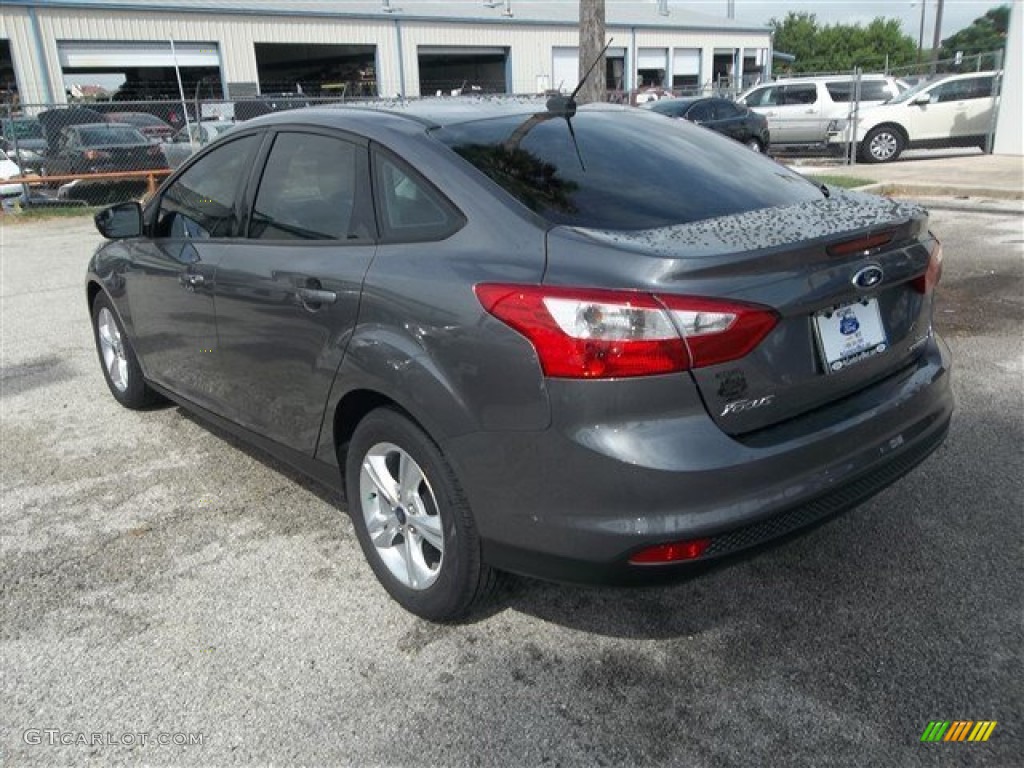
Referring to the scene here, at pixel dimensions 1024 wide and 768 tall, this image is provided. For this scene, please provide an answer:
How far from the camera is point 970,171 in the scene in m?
14.7

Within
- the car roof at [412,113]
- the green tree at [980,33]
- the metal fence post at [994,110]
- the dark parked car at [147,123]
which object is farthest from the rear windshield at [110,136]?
the green tree at [980,33]

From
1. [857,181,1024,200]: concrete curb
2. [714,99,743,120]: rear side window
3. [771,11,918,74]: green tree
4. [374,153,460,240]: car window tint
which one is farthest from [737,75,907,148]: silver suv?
[771,11,918,74]: green tree

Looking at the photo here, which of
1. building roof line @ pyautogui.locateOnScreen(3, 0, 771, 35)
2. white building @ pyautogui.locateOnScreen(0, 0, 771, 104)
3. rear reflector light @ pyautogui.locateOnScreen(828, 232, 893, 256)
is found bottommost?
rear reflector light @ pyautogui.locateOnScreen(828, 232, 893, 256)

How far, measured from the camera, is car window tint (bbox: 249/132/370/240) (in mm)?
3139

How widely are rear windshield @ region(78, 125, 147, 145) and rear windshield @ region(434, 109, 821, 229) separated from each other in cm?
1485

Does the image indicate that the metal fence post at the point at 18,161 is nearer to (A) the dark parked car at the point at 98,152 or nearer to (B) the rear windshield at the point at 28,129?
(A) the dark parked car at the point at 98,152

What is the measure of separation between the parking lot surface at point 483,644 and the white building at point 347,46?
2161cm

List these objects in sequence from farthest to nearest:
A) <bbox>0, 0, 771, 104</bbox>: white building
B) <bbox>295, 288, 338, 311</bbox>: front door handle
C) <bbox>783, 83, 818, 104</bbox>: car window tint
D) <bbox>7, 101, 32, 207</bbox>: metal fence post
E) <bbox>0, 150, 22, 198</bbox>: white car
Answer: <bbox>0, 0, 771, 104</bbox>: white building, <bbox>783, 83, 818, 104</bbox>: car window tint, <bbox>0, 150, 22, 198</bbox>: white car, <bbox>7, 101, 32, 207</bbox>: metal fence post, <bbox>295, 288, 338, 311</bbox>: front door handle

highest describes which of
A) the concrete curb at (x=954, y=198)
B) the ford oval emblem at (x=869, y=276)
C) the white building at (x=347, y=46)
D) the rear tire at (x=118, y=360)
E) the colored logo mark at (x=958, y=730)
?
the white building at (x=347, y=46)

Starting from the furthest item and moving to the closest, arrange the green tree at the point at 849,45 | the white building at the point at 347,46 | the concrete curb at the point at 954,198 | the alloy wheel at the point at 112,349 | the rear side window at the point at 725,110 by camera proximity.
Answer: the green tree at the point at 849,45 → the white building at the point at 347,46 → the rear side window at the point at 725,110 → the concrete curb at the point at 954,198 → the alloy wheel at the point at 112,349

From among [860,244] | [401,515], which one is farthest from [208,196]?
[860,244]

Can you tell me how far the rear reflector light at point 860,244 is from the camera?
8.36 ft

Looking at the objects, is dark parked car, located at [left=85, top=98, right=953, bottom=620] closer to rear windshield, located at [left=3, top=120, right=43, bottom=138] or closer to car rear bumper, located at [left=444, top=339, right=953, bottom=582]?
car rear bumper, located at [left=444, top=339, right=953, bottom=582]

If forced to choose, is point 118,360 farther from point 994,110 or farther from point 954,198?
point 994,110
